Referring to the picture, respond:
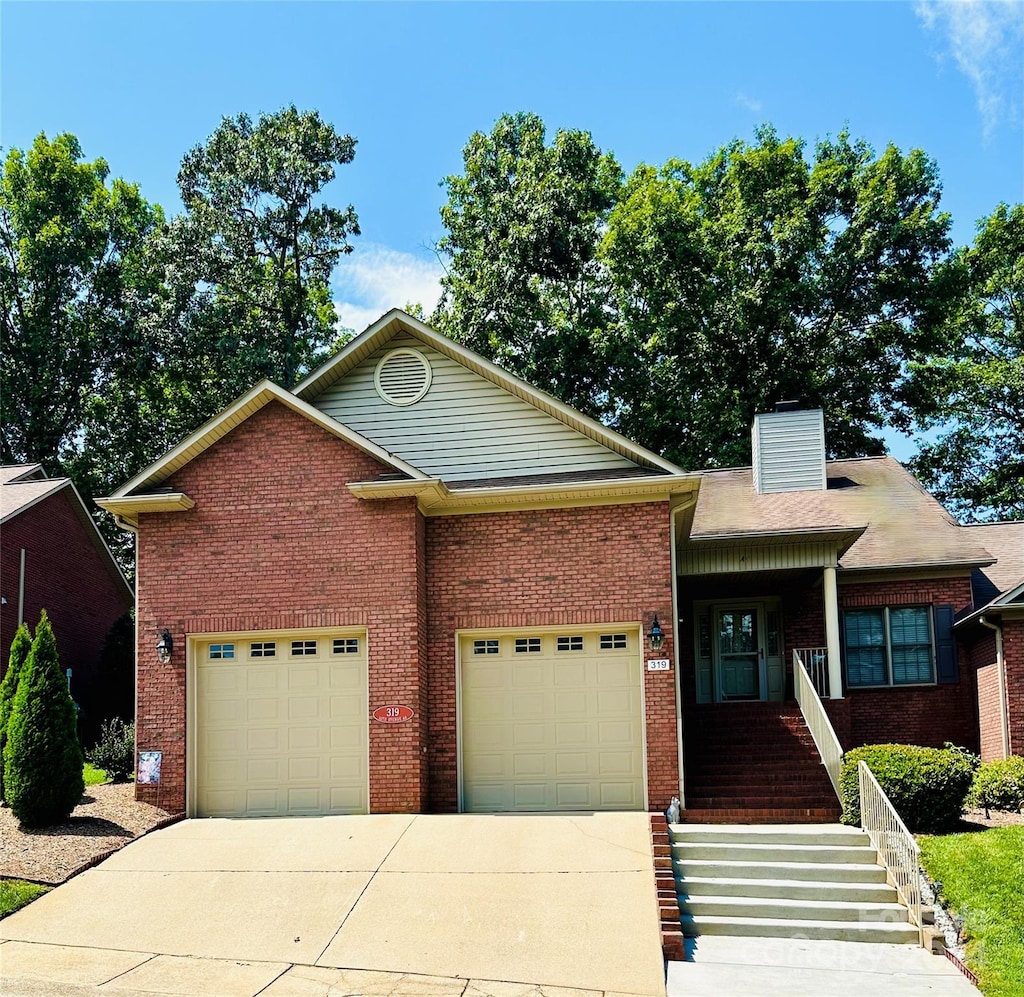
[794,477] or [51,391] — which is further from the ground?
[51,391]

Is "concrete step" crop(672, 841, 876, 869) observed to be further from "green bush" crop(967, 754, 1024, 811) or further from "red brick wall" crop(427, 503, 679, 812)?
"green bush" crop(967, 754, 1024, 811)

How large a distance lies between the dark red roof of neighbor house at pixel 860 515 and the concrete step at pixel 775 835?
5.34 metres

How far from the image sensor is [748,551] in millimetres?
17422

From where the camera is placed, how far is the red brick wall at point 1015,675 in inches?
623

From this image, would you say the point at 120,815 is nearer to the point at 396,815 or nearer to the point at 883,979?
the point at 396,815

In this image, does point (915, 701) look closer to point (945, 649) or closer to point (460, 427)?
point (945, 649)

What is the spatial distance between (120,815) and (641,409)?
70.6 ft

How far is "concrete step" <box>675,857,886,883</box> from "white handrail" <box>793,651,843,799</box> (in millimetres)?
1810

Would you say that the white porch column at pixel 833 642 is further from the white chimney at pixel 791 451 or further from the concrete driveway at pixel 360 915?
the concrete driveway at pixel 360 915

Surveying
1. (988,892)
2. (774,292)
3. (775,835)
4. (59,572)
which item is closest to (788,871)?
(775,835)

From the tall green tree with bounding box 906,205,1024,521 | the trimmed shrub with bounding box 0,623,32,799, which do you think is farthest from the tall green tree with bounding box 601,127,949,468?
the trimmed shrub with bounding box 0,623,32,799

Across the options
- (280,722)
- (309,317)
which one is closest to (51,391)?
(309,317)

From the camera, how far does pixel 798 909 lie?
10.7m

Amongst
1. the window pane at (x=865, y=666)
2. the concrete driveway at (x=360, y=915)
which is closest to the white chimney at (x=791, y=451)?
the window pane at (x=865, y=666)
